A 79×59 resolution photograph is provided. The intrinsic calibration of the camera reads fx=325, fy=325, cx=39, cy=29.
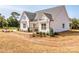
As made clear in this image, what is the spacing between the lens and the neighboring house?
14.0 ft

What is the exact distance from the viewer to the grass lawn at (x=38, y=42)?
426cm

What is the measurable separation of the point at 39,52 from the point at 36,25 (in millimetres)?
356

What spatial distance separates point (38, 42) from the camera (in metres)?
4.28

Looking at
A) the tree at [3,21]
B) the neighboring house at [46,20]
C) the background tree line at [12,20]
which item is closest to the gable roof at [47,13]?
the neighboring house at [46,20]

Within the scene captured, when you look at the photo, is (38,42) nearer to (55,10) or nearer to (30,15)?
(30,15)

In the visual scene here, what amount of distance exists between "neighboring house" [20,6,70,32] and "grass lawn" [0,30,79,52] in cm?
10

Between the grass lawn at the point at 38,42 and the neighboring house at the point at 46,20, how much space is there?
10cm

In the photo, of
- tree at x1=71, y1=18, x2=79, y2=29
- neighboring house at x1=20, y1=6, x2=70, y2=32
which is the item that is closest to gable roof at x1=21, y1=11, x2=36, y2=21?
neighboring house at x1=20, y1=6, x2=70, y2=32

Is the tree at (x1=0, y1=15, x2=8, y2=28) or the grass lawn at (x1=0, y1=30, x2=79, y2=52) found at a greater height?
the tree at (x1=0, y1=15, x2=8, y2=28)

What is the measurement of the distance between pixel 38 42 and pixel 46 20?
31 centimetres

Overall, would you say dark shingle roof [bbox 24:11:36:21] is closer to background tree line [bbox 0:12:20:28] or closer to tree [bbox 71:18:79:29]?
background tree line [bbox 0:12:20:28]

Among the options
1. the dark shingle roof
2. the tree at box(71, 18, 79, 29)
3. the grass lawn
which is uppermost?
the dark shingle roof

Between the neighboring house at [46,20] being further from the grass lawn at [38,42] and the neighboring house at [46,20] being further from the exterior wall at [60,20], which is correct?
the grass lawn at [38,42]

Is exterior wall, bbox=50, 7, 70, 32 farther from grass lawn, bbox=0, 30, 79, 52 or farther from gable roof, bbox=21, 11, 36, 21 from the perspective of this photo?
gable roof, bbox=21, 11, 36, 21
